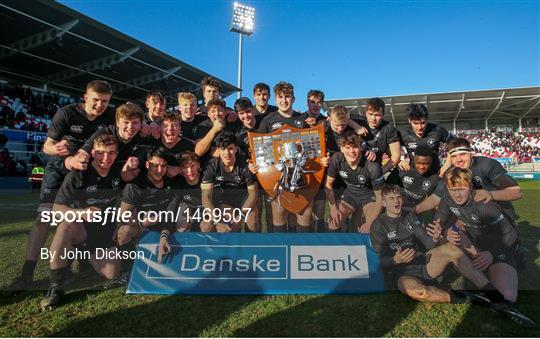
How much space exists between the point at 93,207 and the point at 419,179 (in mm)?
3848

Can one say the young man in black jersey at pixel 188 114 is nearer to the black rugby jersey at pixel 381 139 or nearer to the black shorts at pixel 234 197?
the black shorts at pixel 234 197

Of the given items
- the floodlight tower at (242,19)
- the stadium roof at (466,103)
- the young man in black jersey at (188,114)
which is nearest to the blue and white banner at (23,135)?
the floodlight tower at (242,19)

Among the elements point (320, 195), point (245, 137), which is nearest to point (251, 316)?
point (320, 195)

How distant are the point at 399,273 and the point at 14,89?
2282 centimetres

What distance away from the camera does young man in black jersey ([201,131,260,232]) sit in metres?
3.88

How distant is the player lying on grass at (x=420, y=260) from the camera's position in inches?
116

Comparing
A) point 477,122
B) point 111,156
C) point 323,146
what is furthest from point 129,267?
point 477,122

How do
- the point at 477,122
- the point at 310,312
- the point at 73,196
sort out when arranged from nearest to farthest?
the point at 310,312
the point at 73,196
the point at 477,122

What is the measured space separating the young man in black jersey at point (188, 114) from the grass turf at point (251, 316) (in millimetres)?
2013

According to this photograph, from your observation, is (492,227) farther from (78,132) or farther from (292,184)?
(78,132)

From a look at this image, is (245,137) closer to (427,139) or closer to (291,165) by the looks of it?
(291,165)

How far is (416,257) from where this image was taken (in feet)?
11.1

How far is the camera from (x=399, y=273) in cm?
329

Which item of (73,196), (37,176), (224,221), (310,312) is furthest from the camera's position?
(37,176)
